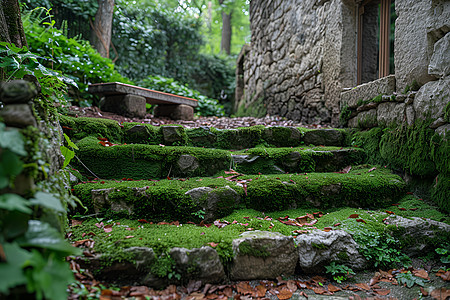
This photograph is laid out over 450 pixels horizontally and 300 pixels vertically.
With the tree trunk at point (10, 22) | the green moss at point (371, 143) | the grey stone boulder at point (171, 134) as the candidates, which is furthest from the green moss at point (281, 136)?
the tree trunk at point (10, 22)

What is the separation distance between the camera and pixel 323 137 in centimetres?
322

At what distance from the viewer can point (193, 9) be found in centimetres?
1123

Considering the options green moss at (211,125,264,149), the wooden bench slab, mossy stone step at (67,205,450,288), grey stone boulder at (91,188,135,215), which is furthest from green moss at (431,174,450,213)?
the wooden bench slab

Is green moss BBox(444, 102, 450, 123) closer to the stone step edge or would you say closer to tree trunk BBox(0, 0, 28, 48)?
the stone step edge

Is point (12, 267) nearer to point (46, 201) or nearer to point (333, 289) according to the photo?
point (46, 201)

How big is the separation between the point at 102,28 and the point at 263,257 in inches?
255

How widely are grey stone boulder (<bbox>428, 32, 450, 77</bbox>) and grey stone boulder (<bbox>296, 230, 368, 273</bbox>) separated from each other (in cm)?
157

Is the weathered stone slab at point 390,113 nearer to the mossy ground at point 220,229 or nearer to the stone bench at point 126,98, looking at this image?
the mossy ground at point 220,229

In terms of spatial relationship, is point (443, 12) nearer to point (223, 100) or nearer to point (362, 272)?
point (362, 272)

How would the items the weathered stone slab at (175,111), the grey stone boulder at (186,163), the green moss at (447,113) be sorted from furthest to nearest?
the weathered stone slab at (175,111)
the grey stone boulder at (186,163)
the green moss at (447,113)

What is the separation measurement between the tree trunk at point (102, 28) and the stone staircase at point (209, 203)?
426 cm

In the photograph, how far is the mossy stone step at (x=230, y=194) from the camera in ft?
6.04

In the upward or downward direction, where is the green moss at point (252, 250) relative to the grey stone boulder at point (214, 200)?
downward

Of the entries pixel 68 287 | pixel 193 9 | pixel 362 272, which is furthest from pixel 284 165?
pixel 193 9
